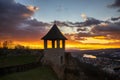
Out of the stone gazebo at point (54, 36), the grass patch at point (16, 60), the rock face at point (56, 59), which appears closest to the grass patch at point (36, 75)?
the rock face at point (56, 59)

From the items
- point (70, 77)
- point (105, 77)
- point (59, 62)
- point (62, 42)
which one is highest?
point (62, 42)

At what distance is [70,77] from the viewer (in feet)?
118

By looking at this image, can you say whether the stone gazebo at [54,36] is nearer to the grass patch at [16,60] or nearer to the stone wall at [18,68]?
the stone wall at [18,68]

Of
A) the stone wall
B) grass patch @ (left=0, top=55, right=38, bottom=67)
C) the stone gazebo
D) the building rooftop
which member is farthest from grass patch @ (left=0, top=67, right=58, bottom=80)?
the building rooftop

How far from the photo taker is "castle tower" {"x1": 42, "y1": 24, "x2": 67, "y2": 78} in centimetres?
3476

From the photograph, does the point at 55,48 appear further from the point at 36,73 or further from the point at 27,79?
the point at 27,79

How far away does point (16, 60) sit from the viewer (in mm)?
35500

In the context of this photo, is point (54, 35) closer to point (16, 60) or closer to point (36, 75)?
point (16, 60)

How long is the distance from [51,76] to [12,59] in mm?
6936

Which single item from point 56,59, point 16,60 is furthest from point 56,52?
point 16,60

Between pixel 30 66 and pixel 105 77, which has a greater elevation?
pixel 30 66

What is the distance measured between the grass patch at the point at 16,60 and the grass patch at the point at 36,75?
3.14 metres

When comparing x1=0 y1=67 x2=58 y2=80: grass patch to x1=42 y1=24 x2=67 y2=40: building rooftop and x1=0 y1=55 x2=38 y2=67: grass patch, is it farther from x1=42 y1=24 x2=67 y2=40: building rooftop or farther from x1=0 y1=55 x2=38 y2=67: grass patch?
x1=42 y1=24 x2=67 y2=40: building rooftop

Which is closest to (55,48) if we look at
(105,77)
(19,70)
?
(19,70)
